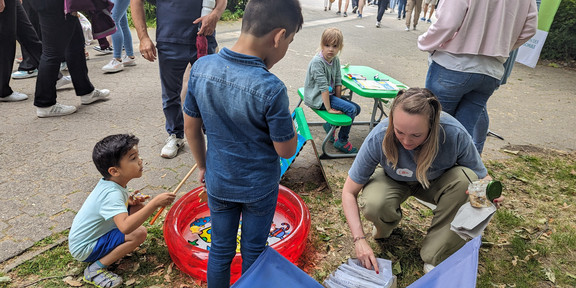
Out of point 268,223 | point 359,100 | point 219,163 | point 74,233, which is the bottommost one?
point 359,100

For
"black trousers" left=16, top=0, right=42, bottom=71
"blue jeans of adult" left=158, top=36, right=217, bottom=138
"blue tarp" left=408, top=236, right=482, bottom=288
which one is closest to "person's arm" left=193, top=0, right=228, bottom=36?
"blue jeans of adult" left=158, top=36, right=217, bottom=138

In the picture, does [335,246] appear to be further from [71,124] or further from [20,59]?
[20,59]

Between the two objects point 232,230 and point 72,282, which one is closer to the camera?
point 232,230

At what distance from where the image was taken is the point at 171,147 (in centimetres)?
329

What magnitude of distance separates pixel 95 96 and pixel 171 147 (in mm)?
1593

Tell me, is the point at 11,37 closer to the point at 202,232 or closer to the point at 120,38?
the point at 120,38

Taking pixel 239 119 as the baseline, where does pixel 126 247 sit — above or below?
below

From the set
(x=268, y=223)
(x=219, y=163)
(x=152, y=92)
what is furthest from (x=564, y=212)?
(x=152, y=92)

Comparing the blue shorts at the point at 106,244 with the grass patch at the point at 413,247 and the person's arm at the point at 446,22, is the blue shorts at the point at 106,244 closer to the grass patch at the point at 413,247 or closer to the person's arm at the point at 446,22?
the grass patch at the point at 413,247

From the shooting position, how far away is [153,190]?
9.34 feet

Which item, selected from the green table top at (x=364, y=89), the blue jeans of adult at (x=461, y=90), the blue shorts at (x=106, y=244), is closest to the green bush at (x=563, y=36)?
the green table top at (x=364, y=89)

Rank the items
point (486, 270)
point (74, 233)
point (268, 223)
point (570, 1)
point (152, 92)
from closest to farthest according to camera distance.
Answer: point (268, 223) < point (74, 233) < point (486, 270) < point (152, 92) < point (570, 1)

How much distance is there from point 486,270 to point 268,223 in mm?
1483

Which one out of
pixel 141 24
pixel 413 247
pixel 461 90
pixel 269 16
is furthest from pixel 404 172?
pixel 141 24
